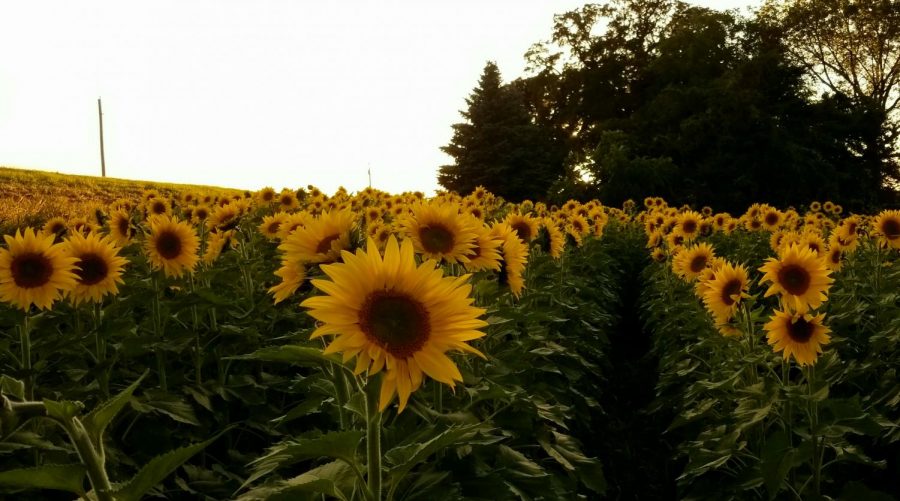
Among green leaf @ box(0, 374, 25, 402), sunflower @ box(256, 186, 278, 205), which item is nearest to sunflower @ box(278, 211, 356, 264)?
green leaf @ box(0, 374, 25, 402)

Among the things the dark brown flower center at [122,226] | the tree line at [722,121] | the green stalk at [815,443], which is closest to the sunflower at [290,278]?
the green stalk at [815,443]

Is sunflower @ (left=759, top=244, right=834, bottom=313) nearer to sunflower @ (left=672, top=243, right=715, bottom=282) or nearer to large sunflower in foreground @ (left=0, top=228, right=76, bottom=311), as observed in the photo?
sunflower @ (left=672, top=243, right=715, bottom=282)

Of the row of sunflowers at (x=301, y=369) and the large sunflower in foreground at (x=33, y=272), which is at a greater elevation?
the large sunflower in foreground at (x=33, y=272)

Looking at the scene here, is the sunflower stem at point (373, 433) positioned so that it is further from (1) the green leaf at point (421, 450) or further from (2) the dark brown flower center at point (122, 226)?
(2) the dark brown flower center at point (122, 226)

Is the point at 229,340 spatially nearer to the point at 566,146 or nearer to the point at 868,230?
→ the point at 868,230

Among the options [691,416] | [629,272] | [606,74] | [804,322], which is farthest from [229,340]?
[606,74]

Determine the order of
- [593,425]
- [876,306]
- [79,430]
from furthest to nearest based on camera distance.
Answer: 1. [593,425]
2. [876,306]
3. [79,430]

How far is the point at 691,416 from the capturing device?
4422mm

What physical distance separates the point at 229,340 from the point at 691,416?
294 centimetres

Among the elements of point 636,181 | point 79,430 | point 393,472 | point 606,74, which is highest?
point 606,74

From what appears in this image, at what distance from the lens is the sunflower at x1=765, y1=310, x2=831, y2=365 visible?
3.74 m

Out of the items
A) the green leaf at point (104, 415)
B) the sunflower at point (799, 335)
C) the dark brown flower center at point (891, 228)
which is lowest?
the sunflower at point (799, 335)

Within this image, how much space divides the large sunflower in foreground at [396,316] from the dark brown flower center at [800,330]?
2754mm

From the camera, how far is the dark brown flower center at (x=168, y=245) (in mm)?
4531
